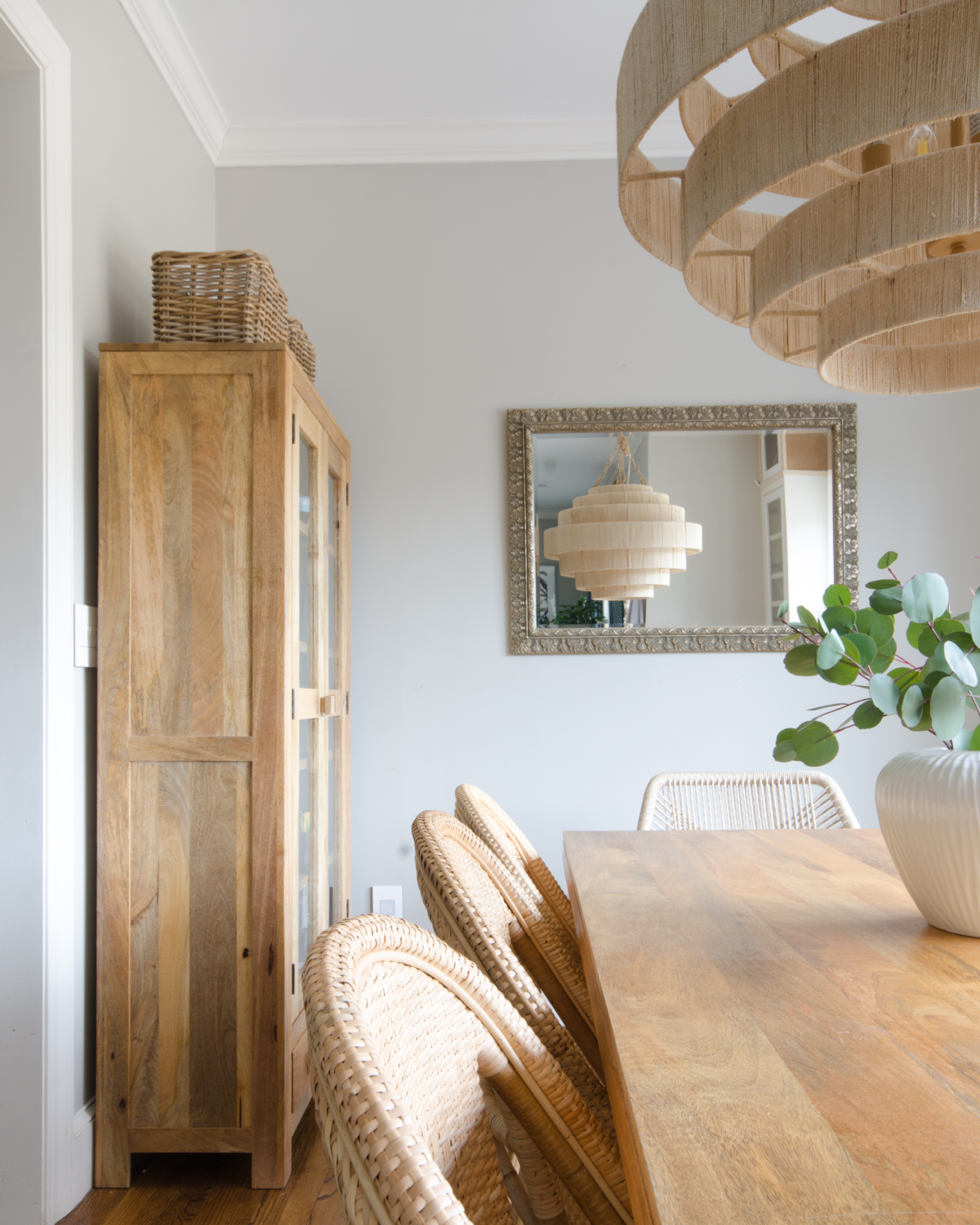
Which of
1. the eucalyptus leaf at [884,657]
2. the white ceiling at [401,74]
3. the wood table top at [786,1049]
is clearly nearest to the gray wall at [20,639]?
the white ceiling at [401,74]

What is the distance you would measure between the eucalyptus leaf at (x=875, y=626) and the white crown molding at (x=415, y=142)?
2358 mm

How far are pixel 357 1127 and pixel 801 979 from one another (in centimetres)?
63

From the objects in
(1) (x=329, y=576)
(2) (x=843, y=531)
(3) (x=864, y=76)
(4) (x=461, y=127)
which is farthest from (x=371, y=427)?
(3) (x=864, y=76)

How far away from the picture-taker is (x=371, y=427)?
2.98 m

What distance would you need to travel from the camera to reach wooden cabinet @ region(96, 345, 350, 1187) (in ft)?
6.10

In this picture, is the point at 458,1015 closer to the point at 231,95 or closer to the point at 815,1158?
the point at 815,1158

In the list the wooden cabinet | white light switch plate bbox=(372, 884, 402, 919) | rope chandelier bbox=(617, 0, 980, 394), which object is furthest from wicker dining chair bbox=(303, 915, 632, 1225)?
white light switch plate bbox=(372, 884, 402, 919)

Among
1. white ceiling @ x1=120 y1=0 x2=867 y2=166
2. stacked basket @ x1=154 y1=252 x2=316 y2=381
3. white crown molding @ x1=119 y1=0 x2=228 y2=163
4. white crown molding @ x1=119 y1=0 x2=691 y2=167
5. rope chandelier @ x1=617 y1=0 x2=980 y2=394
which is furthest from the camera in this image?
white crown molding @ x1=119 y1=0 x2=691 y2=167

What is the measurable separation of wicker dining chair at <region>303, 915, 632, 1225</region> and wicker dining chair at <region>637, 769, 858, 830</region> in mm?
1450

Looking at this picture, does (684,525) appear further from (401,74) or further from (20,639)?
(20,639)

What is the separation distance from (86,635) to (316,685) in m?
0.57

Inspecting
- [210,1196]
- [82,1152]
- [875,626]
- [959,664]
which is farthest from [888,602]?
[82,1152]

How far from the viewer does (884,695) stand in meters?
1.11

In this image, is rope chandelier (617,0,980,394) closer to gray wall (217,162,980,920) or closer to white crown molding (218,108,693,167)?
gray wall (217,162,980,920)
